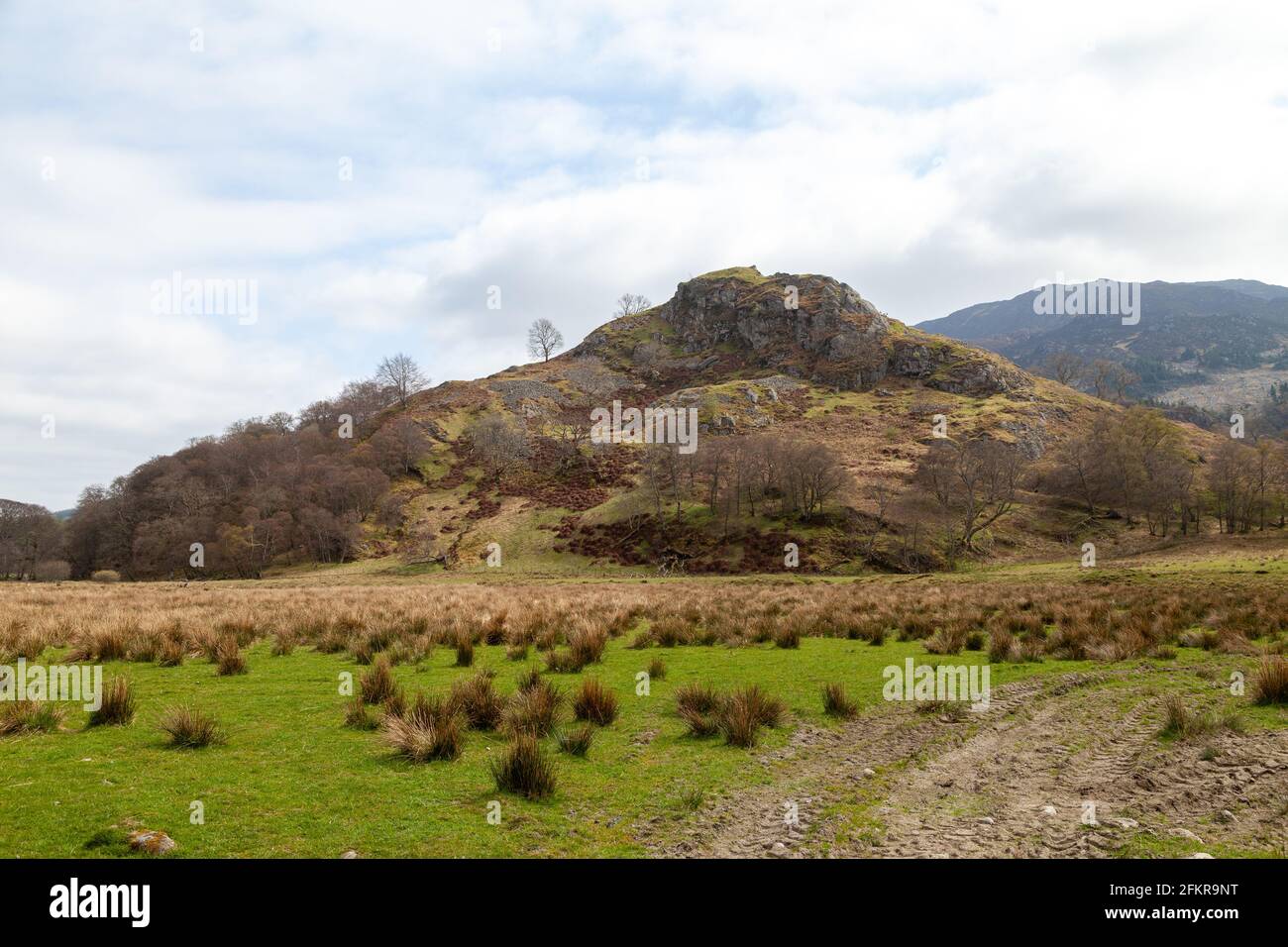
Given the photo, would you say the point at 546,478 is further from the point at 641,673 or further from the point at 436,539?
the point at 641,673

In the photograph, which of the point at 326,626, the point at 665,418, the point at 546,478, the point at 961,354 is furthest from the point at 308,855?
the point at 961,354

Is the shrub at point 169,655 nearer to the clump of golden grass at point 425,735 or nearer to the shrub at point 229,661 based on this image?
the shrub at point 229,661

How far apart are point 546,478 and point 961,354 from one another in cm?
8860

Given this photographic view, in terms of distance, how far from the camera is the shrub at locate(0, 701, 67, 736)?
7.39 meters

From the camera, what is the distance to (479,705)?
8.52m

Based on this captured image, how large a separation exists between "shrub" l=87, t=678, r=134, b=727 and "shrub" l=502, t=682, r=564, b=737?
492cm

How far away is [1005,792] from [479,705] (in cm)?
646

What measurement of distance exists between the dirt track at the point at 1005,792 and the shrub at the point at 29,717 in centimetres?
789

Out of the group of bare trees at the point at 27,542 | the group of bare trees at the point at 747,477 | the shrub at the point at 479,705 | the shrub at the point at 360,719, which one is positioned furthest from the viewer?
the group of bare trees at the point at 27,542

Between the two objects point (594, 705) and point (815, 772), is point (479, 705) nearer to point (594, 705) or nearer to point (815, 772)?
point (594, 705)

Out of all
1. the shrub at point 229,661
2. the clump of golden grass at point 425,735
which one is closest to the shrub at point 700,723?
the clump of golden grass at point 425,735
